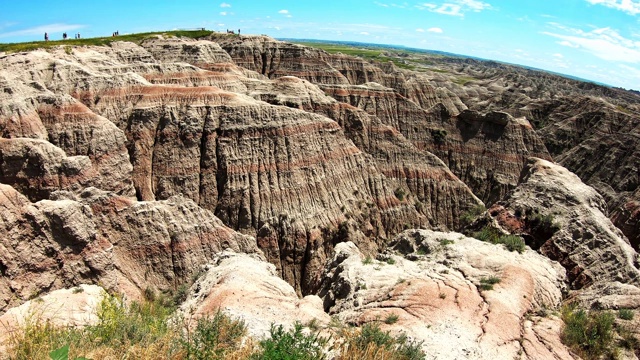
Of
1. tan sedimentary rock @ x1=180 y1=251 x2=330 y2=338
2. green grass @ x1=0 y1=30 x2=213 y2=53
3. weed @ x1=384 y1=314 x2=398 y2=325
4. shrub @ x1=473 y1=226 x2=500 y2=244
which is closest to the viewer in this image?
tan sedimentary rock @ x1=180 y1=251 x2=330 y2=338

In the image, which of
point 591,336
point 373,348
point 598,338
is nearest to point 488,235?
point 591,336

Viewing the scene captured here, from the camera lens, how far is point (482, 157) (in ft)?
197

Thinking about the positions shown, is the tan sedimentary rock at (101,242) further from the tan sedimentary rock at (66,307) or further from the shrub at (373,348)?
the shrub at (373,348)

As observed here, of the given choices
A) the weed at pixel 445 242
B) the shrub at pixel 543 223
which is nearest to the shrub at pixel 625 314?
the weed at pixel 445 242

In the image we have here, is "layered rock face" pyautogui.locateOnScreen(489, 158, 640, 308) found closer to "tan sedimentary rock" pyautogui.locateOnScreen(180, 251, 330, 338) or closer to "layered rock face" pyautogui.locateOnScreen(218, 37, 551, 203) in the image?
"tan sedimentary rock" pyautogui.locateOnScreen(180, 251, 330, 338)

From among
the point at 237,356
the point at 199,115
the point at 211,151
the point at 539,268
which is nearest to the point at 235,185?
the point at 211,151

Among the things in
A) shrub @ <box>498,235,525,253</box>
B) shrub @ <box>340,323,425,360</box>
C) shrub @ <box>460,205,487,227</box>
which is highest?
shrub @ <box>340,323,425,360</box>

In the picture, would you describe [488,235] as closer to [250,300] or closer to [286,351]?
[250,300]

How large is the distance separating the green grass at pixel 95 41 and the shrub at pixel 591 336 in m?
61.6

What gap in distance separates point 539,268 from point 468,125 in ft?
148

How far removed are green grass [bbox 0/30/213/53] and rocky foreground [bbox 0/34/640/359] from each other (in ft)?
13.1

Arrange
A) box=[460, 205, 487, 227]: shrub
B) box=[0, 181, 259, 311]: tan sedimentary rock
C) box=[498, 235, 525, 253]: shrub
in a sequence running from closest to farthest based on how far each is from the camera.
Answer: box=[0, 181, 259, 311]: tan sedimentary rock < box=[498, 235, 525, 253]: shrub < box=[460, 205, 487, 227]: shrub

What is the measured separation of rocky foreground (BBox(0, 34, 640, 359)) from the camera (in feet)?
53.7

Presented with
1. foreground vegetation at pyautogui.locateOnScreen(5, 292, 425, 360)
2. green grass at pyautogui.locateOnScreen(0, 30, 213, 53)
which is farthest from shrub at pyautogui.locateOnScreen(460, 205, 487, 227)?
green grass at pyautogui.locateOnScreen(0, 30, 213, 53)
